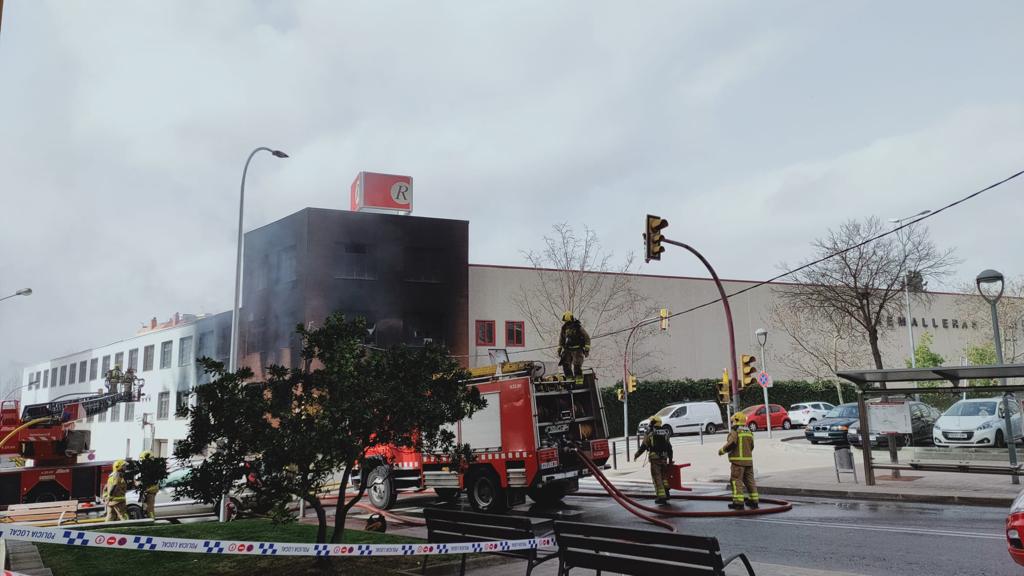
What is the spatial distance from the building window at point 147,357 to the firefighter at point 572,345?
138 feet

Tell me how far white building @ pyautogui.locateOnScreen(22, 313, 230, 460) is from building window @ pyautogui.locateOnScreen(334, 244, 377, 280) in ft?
26.4

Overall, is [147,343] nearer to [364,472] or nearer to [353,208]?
[353,208]

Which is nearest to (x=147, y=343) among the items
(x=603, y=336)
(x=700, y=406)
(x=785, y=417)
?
(x=603, y=336)

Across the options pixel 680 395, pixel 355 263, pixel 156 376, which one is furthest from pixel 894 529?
pixel 156 376

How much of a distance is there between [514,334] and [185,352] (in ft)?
68.4

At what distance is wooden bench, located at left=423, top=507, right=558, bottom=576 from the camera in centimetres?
704

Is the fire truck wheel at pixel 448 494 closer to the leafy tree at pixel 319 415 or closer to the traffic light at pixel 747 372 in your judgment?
the leafy tree at pixel 319 415

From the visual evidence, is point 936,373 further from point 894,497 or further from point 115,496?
point 115,496

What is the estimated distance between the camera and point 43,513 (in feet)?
46.3

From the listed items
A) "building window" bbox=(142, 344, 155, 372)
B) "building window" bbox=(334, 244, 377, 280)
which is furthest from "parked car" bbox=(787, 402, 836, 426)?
"building window" bbox=(142, 344, 155, 372)

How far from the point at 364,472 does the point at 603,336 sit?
1314 inches

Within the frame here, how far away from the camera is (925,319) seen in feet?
176

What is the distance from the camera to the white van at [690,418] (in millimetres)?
35344

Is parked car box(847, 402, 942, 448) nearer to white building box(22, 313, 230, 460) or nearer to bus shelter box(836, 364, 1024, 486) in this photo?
bus shelter box(836, 364, 1024, 486)
